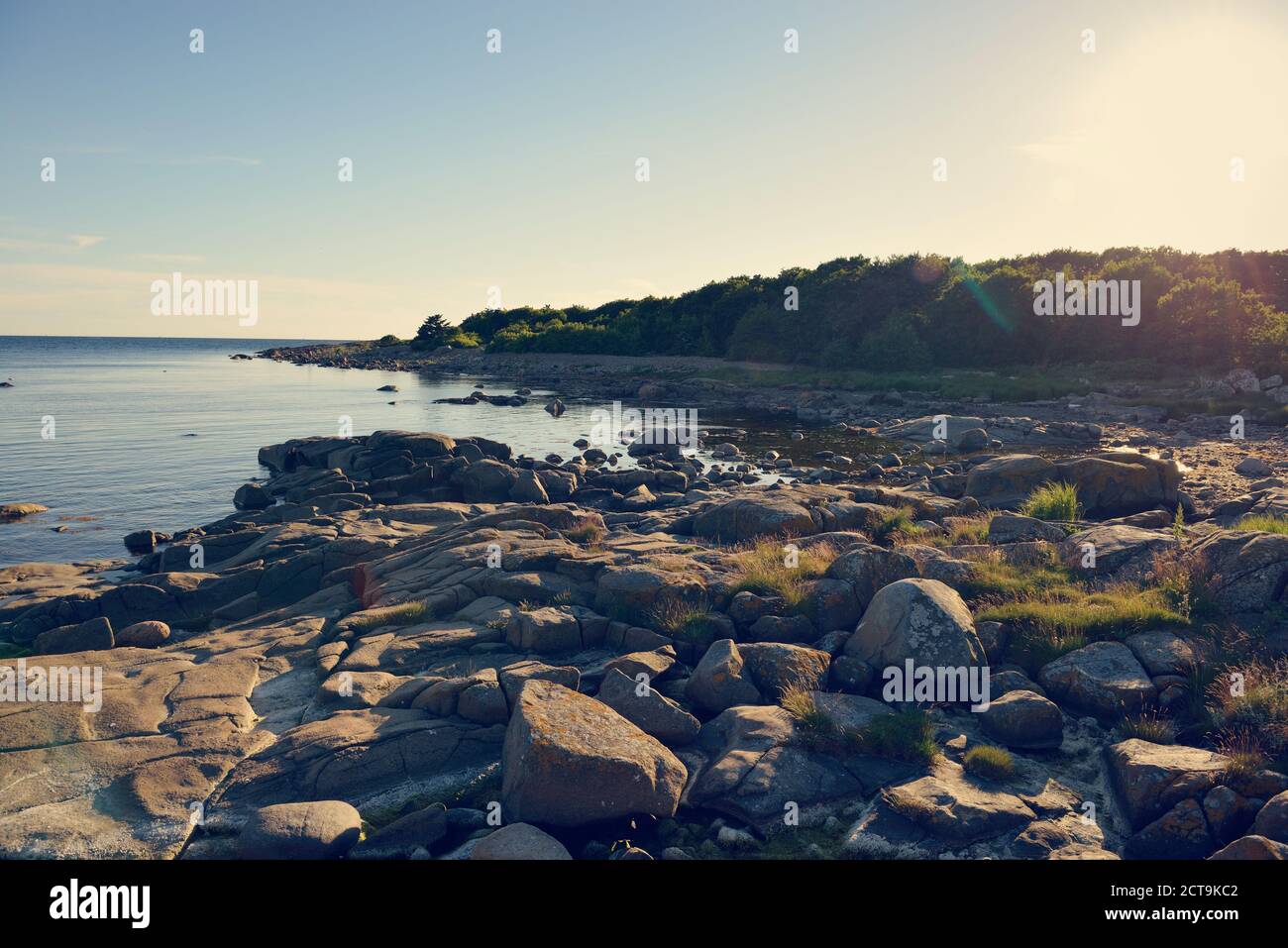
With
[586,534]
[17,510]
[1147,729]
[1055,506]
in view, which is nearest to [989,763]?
[1147,729]

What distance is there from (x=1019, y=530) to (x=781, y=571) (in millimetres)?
5577

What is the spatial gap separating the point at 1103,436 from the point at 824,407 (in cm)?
1792

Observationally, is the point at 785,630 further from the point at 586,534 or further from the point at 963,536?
the point at 586,534

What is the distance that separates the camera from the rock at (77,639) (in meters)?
13.4

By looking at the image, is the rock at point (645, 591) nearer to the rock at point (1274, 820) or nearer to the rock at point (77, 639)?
the rock at point (1274, 820)

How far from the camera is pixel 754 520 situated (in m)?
17.0

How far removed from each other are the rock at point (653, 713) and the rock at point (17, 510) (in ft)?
77.0

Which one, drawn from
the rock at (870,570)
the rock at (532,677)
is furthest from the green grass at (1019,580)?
the rock at (532,677)

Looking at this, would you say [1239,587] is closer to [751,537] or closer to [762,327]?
[751,537]

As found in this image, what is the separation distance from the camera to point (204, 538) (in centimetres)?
1953

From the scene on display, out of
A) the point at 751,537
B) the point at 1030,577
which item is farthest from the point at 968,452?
the point at 1030,577

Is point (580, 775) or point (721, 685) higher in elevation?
point (721, 685)

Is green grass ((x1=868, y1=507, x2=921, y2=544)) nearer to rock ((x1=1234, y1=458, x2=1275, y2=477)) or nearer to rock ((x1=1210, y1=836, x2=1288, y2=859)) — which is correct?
rock ((x1=1210, y1=836, x2=1288, y2=859))

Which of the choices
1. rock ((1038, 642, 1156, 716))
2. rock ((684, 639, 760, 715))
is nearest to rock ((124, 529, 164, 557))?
rock ((684, 639, 760, 715))
